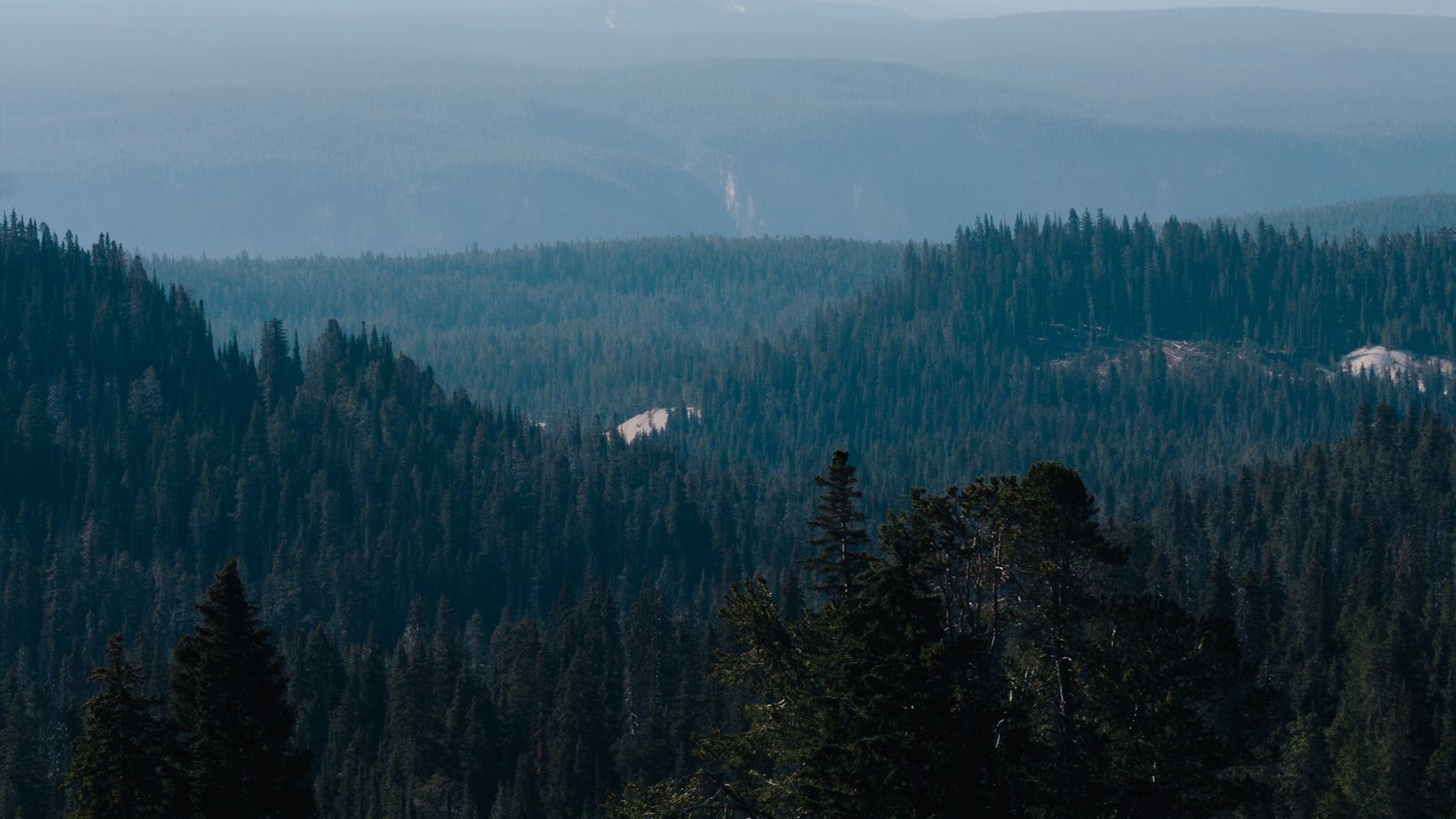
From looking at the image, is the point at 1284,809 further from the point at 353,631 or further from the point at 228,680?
the point at 353,631

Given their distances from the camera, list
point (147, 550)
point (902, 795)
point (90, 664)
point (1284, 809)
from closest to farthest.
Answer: point (902, 795), point (1284, 809), point (90, 664), point (147, 550)

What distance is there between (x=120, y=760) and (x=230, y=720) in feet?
7.43

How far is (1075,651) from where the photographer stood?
135 feet

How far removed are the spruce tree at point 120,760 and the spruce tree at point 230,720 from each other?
23.1 inches

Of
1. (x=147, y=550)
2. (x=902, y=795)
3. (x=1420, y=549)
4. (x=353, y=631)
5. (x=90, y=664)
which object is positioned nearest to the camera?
(x=902, y=795)

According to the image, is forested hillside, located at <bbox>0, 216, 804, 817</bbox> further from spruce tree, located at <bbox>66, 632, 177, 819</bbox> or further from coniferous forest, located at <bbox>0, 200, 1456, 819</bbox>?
spruce tree, located at <bbox>66, 632, 177, 819</bbox>

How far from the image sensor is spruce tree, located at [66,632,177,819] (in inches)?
1689

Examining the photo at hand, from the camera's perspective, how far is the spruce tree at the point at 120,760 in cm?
4291

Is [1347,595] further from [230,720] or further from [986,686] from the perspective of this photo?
[230,720]

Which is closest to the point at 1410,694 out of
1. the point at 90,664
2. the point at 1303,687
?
the point at 1303,687

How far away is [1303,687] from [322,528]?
11141 centimetres

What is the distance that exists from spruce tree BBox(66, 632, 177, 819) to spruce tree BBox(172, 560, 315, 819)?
586 millimetres

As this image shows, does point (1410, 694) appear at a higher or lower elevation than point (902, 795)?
lower

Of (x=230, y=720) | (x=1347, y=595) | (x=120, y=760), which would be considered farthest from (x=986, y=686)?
(x=1347, y=595)
